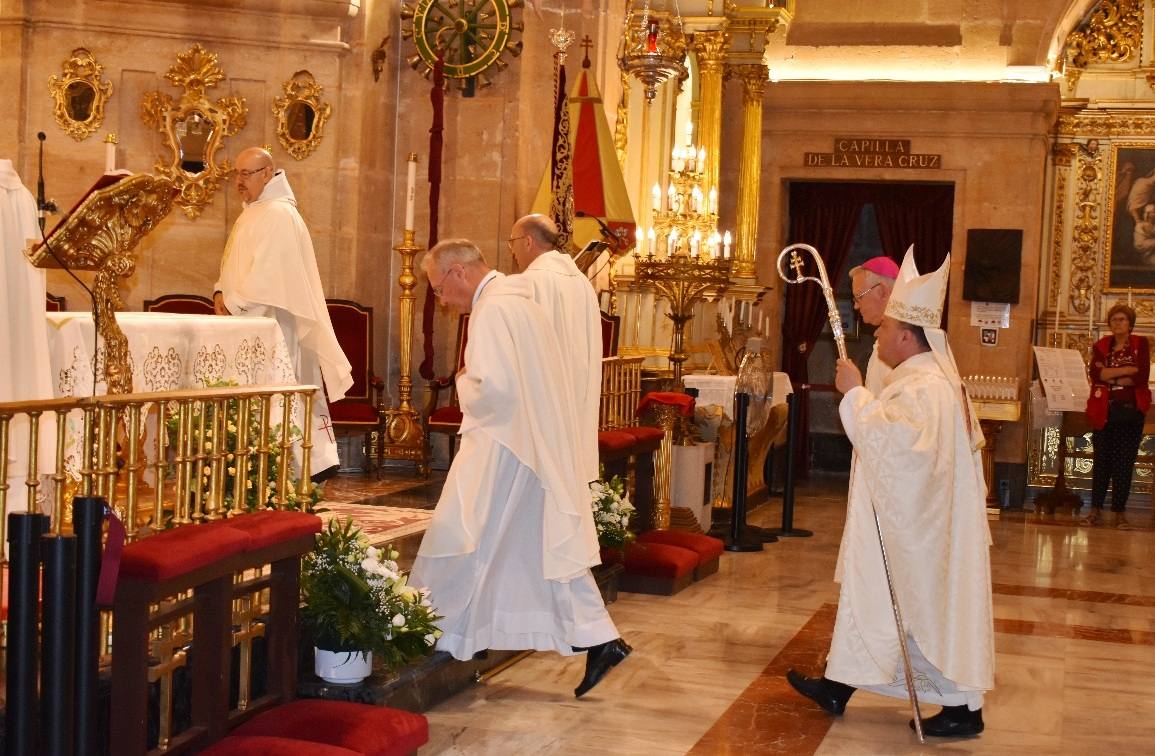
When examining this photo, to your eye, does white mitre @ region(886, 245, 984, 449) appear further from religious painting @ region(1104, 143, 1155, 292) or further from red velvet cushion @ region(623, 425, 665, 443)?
religious painting @ region(1104, 143, 1155, 292)

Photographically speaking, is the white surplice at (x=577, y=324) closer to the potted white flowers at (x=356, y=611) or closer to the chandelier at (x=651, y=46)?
the potted white flowers at (x=356, y=611)

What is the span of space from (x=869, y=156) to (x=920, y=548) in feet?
33.4

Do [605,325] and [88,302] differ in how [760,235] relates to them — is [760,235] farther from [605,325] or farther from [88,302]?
[88,302]

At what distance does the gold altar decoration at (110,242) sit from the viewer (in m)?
5.52

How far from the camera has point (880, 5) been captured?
1549cm

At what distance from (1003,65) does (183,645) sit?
40.4 ft

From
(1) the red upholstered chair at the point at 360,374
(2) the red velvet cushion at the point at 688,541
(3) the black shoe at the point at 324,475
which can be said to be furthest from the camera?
(1) the red upholstered chair at the point at 360,374

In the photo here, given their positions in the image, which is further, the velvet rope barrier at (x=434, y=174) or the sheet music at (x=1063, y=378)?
the sheet music at (x=1063, y=378)

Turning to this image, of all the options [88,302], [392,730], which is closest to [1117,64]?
[88,302]

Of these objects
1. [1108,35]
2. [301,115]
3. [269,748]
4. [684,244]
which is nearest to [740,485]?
[684,244]

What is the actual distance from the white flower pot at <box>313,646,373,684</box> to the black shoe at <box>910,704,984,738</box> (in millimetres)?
2111

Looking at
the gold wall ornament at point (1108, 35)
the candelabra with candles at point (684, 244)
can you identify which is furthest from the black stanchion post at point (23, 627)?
the gold wall ornament at point (1108, 35)

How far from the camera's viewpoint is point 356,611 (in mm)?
4965

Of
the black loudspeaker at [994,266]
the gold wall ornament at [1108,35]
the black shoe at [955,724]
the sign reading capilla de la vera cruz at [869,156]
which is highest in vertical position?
the gold wall ornament at [1108,35]
